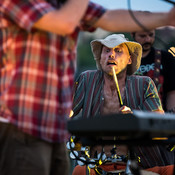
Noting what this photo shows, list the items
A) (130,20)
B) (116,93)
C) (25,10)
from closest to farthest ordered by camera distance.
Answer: (25,10), (130,20), (116,93)

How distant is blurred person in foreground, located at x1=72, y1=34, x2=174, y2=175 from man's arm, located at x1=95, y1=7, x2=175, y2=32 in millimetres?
1483

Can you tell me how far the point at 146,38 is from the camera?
15.2ft

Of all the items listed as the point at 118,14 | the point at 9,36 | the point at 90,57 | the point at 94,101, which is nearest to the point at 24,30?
the point at 9,36

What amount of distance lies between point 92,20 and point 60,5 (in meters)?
0.15

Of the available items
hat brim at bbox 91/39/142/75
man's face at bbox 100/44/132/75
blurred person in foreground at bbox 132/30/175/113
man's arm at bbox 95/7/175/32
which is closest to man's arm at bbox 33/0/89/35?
man's arm at bbox 95/7/175/32

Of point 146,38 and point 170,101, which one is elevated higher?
point 146,38

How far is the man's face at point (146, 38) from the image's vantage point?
4.58 m

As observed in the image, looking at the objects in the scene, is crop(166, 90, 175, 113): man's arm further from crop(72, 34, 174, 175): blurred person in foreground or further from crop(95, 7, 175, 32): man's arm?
crop(95, 7, 175, 32): man's arm

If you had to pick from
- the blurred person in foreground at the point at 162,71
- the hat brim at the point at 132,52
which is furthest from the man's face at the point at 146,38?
the hat brim at the point at 132,52

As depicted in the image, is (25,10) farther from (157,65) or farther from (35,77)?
(157,65)

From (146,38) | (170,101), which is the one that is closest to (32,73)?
(170,101)

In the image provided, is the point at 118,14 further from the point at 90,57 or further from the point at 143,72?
the point at 90,57

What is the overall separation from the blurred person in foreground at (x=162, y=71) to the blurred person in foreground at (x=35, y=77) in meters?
2.42

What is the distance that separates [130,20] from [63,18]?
31 cm
